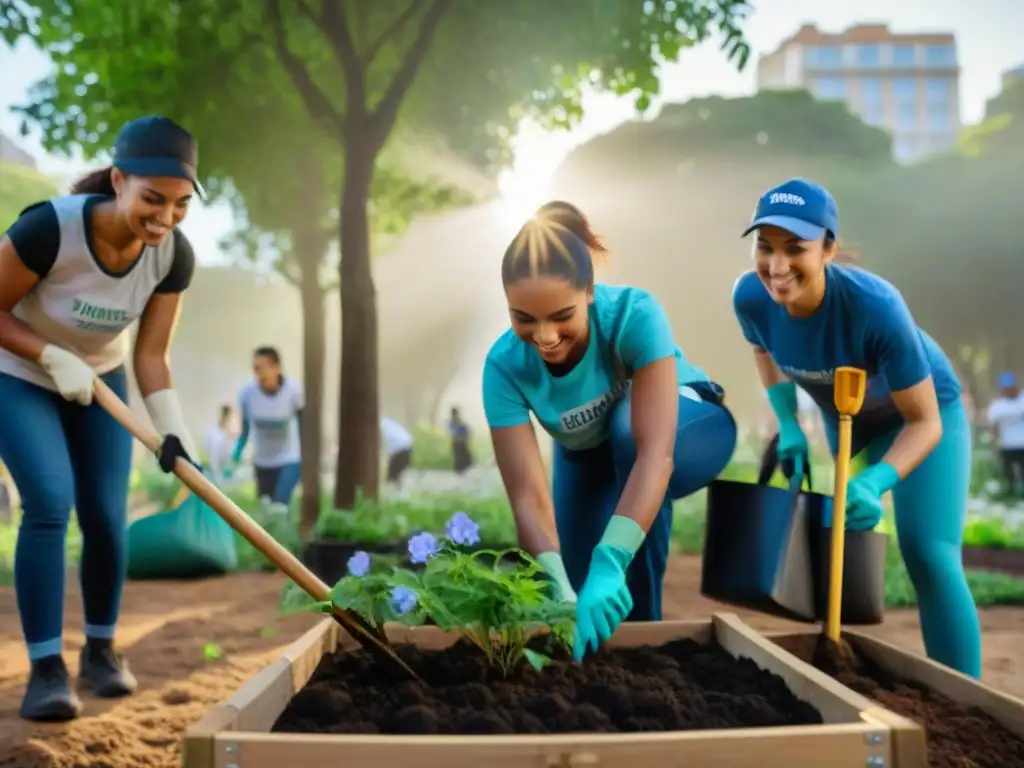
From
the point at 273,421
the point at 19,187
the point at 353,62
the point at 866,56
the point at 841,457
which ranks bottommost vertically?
the point at 841,457

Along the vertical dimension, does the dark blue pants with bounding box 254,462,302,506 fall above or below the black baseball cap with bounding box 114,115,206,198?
below

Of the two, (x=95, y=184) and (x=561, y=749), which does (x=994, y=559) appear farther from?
(x=561, y=749)

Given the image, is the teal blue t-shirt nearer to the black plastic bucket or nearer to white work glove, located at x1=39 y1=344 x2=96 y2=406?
the black plastic bucket

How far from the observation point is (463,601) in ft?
6.14

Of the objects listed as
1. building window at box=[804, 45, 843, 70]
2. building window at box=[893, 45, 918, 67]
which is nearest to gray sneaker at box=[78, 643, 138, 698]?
building window at box=[804, 45, 843, 70]

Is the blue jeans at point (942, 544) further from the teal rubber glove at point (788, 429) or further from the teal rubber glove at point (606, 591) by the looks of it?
the teal rubber glove at point (606, 591)

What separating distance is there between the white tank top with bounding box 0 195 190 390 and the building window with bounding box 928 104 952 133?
69408mm

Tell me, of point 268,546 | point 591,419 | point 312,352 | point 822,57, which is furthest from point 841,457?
point 822,57

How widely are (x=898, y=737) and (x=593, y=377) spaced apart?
1.14 m

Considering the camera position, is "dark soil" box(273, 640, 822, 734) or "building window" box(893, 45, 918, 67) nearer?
"dark soil" box(273, 640, 822, 734)

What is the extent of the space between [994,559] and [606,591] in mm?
5988

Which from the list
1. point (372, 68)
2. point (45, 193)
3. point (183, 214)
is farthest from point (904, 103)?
point (183, 214)

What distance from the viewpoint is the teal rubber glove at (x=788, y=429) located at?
2738 mm

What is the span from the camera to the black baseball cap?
102 inches
